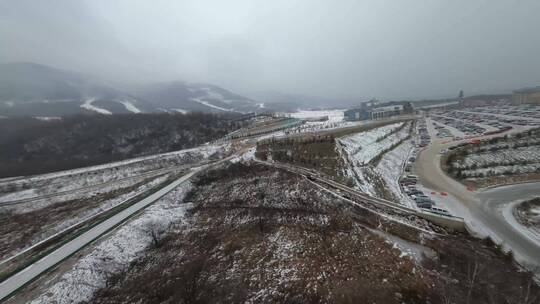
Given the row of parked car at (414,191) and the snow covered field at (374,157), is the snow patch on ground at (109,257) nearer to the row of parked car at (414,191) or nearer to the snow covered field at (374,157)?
the snow covered field at (374,157)

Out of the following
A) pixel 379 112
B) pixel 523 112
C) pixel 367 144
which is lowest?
Answer: pixel 523 112

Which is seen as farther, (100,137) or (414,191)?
(100,137)

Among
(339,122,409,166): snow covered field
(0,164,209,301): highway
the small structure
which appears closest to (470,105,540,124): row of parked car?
the small structure

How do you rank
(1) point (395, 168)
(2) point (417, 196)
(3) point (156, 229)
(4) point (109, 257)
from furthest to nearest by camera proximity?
(1) point (395, 168), (2) point (417, 196), (3) point (156, 229), (4) point (109, 257)

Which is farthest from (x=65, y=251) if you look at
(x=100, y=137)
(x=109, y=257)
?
(x=100, y=137)

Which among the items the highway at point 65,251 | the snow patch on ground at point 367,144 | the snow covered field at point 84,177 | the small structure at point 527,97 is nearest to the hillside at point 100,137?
the snow covered field at point 84,177

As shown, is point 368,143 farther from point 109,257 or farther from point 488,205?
point 109,257
